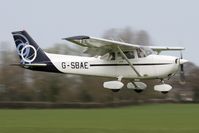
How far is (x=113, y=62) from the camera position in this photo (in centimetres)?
3244

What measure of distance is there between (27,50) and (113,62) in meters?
4.89

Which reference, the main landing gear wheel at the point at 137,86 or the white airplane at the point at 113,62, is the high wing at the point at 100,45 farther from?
the main landing gear wheel at the point at 137,86

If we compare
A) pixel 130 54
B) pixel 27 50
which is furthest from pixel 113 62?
pixel 27 50

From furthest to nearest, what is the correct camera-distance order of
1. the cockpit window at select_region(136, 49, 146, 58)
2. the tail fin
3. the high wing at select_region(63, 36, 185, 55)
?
the tail fin, the cockpit window at select_region(136, 49, 146, 58), the high wing at select_region(63, 36, 185, 55)

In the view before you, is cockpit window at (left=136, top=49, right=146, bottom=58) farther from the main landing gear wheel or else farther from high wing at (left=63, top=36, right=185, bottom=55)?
the main landing gear wheel

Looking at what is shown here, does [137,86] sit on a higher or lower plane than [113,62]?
lower

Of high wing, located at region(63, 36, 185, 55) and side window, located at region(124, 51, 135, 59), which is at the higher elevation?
high wing, located at region(63, 36, 185, 55)

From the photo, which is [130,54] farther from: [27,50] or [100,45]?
[27,50]

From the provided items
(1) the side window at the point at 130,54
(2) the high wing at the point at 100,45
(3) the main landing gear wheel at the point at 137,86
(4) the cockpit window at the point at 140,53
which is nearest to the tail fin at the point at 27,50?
(2) the high wing at the point at 100,45

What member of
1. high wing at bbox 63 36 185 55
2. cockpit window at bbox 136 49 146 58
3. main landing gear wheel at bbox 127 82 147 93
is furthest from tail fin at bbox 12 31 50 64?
cockpit window at bbox 136 49 146 58

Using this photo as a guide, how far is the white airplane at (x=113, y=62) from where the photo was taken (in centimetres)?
3145

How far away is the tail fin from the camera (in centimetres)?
3356

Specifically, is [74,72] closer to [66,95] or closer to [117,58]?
[117,58]

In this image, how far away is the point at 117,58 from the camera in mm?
32406
